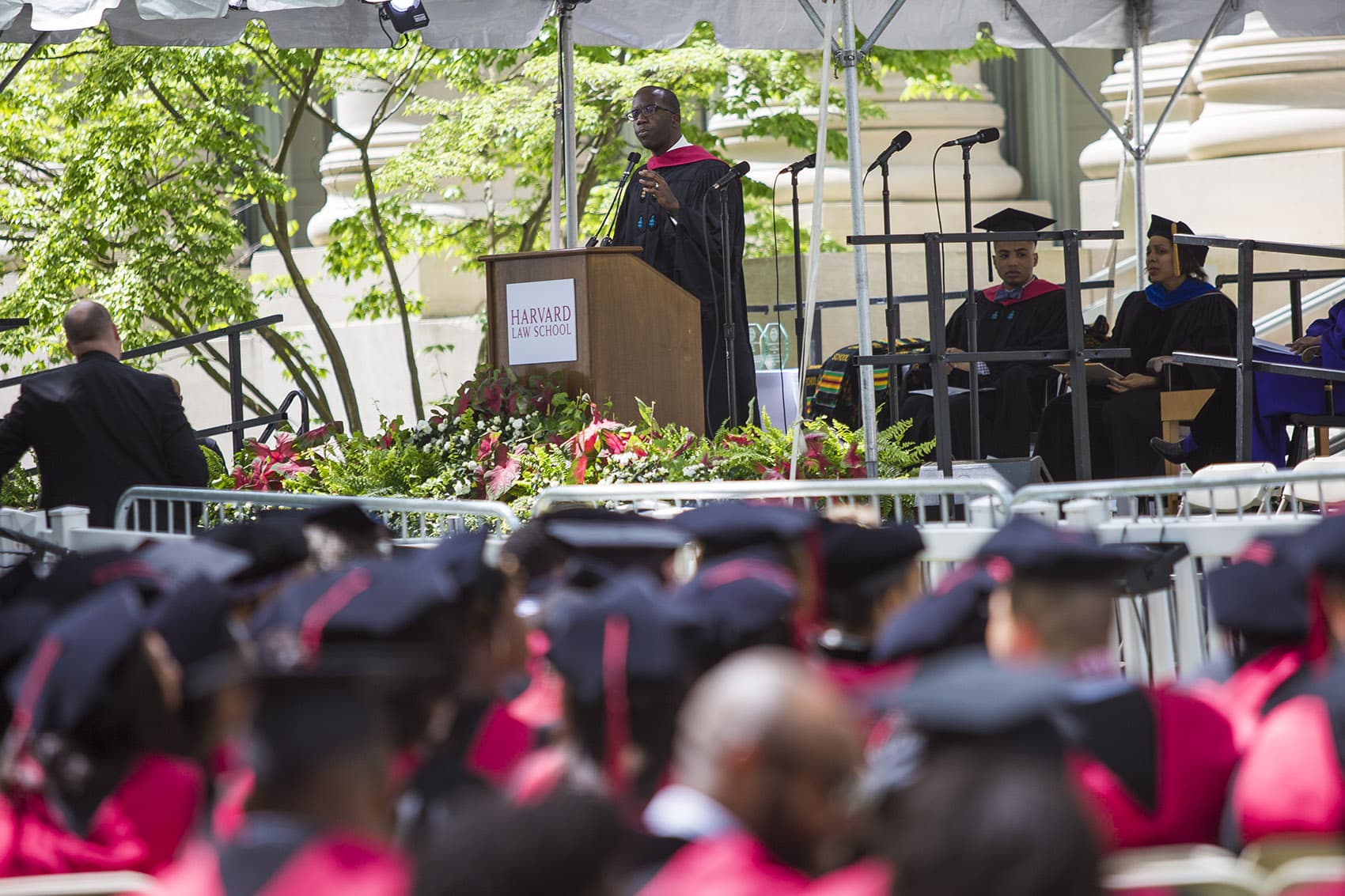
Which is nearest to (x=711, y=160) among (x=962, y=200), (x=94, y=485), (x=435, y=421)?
(x=435, y=421)

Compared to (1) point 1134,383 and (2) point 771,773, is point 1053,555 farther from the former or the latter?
(1) point 1134,383

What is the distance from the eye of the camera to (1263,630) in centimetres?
313

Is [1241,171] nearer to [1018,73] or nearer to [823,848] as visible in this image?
[1018,73]

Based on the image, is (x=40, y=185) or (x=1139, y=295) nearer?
(x=1139, y=295)

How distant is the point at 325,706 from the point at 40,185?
1103 cm

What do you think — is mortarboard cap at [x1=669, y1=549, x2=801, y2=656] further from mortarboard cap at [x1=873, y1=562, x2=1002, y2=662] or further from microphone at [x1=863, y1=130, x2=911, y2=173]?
microphone at [x1=863, y1=130, x2=911, y2=173]

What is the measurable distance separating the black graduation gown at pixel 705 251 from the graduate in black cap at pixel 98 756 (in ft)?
22.2

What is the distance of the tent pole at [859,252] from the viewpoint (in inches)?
282

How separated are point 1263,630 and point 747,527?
110 cm

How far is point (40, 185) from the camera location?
1224 cm

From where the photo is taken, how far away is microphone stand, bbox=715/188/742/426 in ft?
28.6

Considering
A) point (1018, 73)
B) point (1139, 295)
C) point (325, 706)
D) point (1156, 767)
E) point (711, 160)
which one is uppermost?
point (1018, 73)

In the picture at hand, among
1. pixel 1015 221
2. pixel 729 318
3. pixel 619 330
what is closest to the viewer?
pixel 619 330

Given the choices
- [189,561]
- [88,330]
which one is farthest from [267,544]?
[88,330]
